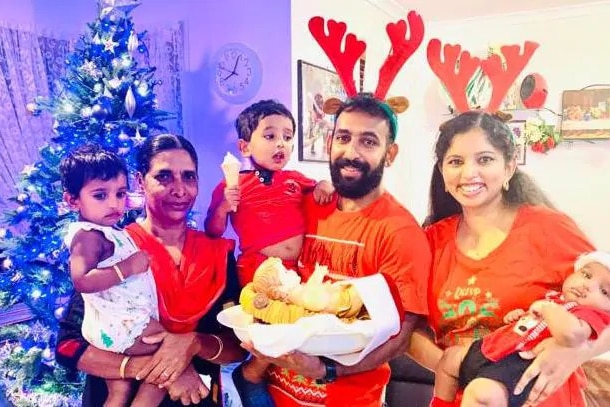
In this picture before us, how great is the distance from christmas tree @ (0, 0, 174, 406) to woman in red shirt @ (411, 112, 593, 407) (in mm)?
1009

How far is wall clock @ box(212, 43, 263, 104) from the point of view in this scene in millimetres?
1983

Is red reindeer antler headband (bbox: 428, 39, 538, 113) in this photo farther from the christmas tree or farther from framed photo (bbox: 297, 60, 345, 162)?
the christmas tree

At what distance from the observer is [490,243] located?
1.26m

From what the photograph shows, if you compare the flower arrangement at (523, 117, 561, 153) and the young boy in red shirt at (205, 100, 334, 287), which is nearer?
the young boy in red shirt at (205, 100, 334, 287)

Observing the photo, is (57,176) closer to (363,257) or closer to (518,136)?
(363,257)

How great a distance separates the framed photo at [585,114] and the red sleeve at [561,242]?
2.96 metres

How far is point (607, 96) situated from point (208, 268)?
10.8ft

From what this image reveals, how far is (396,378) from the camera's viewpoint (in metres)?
2.24

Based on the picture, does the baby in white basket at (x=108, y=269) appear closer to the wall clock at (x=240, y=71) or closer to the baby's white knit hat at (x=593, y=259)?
the wall clock at (x=240, y=71)

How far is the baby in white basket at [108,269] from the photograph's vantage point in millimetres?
1500

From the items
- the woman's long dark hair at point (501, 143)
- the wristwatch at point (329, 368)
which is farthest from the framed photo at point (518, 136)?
the wristwatch at point (329, 368)

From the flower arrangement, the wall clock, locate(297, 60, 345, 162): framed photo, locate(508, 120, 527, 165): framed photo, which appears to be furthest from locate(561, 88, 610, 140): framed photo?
locate(508, 120, 527, 165): framed photo

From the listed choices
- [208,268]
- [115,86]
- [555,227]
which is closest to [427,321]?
[555,227]

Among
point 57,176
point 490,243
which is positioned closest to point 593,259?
point 490,243
